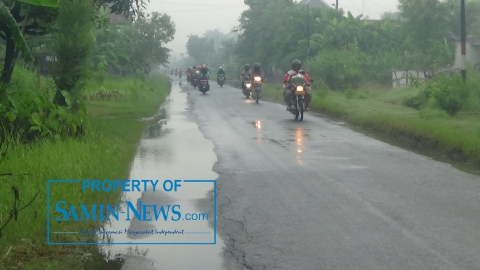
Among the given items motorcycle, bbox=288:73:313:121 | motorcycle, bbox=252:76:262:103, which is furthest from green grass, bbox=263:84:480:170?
motorcycle, bbox=252:76:262:103

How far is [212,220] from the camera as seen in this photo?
24.5 feet

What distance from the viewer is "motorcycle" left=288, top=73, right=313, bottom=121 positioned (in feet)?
64.6

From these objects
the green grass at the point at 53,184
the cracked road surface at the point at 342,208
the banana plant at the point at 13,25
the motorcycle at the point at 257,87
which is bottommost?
the cracked road surface at the point at 342,208

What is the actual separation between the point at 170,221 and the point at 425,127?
9.15m

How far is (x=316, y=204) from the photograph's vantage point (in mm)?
8188

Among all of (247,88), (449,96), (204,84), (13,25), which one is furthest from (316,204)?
(204,84)

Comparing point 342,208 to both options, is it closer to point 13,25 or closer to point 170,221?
point 170,221

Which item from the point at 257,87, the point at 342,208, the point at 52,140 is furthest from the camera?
the point at 257,87

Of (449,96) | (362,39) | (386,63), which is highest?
(362,39)

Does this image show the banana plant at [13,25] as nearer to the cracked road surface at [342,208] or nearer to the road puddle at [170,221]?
the road puddle at [170,221]

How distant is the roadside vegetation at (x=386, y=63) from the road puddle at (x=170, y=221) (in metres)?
4.92

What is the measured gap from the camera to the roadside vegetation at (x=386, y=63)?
51.2ft

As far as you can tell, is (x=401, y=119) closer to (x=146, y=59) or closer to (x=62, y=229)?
(x=62, y=229)

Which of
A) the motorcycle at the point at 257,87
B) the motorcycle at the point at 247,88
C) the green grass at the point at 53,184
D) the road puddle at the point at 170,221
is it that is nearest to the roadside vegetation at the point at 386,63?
the motorcycle at the point at 247,88
